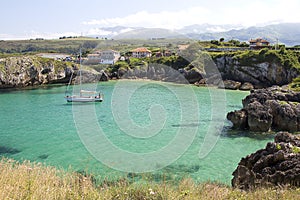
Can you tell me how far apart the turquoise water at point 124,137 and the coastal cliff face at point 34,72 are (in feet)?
67.8

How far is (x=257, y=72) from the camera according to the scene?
203 ft

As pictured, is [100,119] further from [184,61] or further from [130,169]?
[184,61]

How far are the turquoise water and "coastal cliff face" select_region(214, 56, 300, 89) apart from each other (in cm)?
1958

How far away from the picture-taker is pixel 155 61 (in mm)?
81062

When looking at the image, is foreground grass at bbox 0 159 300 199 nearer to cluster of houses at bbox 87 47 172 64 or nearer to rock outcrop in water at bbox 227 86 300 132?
rock outcrop in water at bbox 227 86 300 132

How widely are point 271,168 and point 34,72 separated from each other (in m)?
64.9

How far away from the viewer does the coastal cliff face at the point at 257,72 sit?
58312mm

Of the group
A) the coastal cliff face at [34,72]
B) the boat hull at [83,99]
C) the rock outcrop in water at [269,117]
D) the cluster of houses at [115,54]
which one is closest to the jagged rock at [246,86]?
the cluster of houses at [115,54]

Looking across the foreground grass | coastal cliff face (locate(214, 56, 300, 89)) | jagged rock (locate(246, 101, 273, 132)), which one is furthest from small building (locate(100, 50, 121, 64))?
the foreground grass

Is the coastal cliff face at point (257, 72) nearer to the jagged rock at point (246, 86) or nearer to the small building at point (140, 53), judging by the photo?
the jagged rock at point (246, 86)

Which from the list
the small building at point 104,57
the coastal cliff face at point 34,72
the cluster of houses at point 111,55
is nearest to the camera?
the coastal cliff face at point 34,72

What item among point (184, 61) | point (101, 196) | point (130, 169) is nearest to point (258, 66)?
point (184, 61)

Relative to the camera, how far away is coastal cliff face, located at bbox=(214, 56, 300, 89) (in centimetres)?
5831

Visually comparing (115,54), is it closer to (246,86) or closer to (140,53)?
(140,53)
